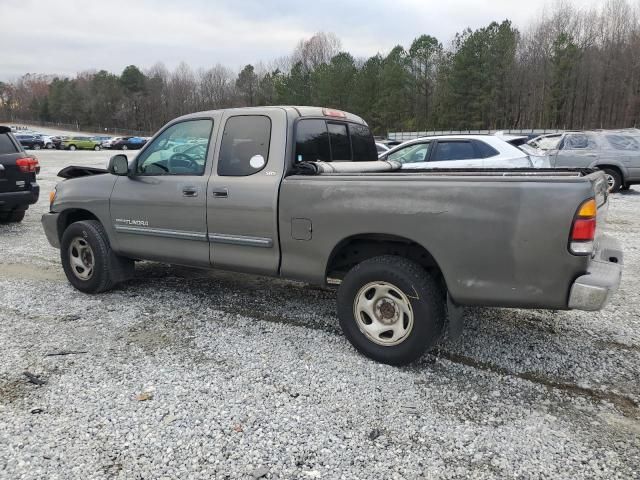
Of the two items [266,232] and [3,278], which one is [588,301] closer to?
[266,232]

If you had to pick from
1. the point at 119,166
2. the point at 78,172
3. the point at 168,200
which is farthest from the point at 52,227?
the point at 168,200

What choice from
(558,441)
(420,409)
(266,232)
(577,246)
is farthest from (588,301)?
(266,232)

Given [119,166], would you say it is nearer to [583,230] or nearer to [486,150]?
[583,230]

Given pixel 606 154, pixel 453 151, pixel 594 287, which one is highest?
pixel 453 151

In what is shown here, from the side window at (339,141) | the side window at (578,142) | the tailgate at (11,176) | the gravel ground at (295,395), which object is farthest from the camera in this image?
the side window at (578,142)

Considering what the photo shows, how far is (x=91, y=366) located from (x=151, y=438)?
3.77 ft

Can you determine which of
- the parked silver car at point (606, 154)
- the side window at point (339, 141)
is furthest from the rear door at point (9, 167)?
the parked silver car at point (606, 154)

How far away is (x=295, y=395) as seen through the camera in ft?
10.7

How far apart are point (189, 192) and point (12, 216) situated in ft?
23.3

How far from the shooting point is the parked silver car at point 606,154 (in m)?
12.9

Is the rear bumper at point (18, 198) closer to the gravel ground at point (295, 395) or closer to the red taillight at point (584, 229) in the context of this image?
the gravel ground at point (295, 395)

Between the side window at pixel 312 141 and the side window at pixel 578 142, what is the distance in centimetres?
1114

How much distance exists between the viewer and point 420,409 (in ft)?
10.2

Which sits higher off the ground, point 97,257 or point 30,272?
point 97,257
